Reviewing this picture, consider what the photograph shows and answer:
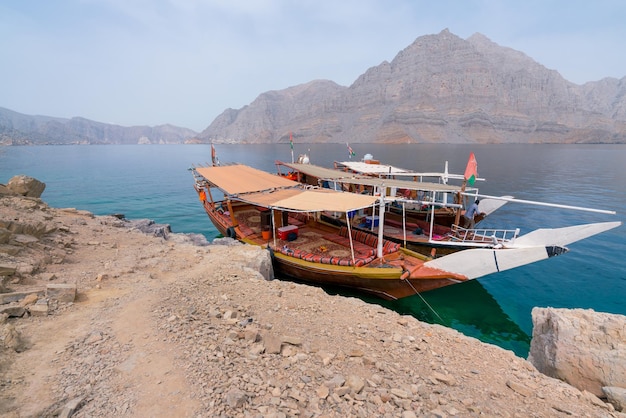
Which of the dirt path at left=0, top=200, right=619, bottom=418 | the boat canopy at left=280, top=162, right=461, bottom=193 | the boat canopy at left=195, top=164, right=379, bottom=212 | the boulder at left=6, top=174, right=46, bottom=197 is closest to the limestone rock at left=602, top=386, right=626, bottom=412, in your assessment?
the dirt path at left=0, top=200, right=619, bottom=418

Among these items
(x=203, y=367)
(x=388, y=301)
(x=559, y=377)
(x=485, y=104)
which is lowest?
(x=388, y=301)

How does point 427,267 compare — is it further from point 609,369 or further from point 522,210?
point 522,210

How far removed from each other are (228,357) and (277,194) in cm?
1044

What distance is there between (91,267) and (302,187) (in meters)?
10.7

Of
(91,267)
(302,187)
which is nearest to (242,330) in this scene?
(91,267)

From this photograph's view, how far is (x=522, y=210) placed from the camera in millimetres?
28234

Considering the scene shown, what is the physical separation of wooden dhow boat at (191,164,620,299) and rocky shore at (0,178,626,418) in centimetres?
339

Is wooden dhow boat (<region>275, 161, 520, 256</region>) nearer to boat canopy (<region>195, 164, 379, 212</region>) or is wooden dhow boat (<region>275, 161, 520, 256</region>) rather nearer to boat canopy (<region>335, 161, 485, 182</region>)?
boat canopy (<region>335, 161, 485, 182</region>)

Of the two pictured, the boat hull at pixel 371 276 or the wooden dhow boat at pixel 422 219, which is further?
the wooden dhow boat at pixel 422 219

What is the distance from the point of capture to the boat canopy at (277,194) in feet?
40.5

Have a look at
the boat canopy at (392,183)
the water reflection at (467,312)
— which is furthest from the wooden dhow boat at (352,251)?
the boat canopy at (392,183)

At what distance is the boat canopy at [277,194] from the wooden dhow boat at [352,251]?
4cm

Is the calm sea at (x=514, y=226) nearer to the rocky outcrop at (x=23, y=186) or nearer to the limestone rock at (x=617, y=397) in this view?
the limestone rock at (x=617, y=397)

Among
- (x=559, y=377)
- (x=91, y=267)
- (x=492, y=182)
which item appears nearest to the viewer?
(x=559, y=377)
